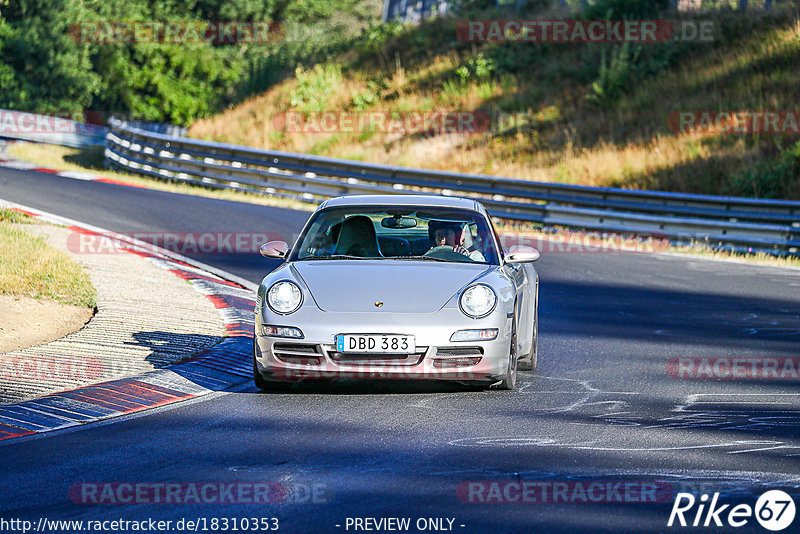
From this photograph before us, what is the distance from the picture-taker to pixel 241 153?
82.3ft

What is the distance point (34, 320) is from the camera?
33.7 ft

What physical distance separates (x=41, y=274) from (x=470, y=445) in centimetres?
661

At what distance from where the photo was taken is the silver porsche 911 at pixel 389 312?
25.5 feet

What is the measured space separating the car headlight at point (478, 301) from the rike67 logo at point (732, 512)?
105 inches

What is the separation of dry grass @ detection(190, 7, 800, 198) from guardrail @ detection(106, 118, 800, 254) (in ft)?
11.9

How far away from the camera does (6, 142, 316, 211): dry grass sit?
78.6 feet

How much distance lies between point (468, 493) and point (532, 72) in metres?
29.4

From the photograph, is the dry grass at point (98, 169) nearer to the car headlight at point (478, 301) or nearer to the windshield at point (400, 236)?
the windshield at point (400, 236)

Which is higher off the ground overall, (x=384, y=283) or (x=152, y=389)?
(x=384, y=283)

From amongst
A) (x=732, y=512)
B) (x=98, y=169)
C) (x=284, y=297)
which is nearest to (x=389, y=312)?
(x=284, y=297)

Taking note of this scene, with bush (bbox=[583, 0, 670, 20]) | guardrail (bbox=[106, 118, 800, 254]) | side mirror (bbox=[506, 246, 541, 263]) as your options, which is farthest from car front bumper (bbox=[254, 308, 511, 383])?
bush (bbox=[583, 0, 670, 20])

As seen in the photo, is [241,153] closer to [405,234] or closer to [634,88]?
[634,88]

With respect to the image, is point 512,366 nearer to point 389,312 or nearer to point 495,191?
point 389,312

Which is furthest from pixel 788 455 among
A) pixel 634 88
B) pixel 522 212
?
pixel 634 88
